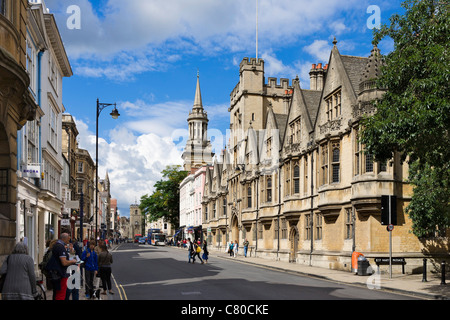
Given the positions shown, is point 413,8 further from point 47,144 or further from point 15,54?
point 47,144

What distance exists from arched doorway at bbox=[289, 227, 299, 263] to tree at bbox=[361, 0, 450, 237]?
1991 centimetres

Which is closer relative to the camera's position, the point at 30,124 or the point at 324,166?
the point at 30,124

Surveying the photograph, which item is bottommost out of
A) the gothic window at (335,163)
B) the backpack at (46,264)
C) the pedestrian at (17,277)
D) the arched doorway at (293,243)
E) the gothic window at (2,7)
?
the arched doorway at (293,243)

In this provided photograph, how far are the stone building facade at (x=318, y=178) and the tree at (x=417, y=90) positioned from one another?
197cm

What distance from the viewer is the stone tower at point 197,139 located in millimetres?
113588

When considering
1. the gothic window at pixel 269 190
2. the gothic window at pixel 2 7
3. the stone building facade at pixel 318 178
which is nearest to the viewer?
the gothic window at pixel 2 7

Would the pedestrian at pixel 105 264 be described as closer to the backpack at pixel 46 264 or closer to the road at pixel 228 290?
the road at pixel 228 290

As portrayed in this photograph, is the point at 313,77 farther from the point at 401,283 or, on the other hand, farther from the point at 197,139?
the point at 197,139

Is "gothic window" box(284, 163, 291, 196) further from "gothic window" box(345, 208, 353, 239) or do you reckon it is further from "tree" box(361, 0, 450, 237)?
"tree" box(361, 0, 450, 237)

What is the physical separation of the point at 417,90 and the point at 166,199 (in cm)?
8956

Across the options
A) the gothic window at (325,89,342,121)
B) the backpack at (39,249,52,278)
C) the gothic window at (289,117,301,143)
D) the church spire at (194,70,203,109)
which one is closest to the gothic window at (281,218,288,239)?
the gothic window at (289,117,301,143)

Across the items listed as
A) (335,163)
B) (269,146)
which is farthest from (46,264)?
(269,146)

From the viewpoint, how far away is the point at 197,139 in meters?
118

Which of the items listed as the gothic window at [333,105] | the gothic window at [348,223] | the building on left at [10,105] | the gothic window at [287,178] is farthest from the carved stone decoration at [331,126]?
the building on left at [10,105]
